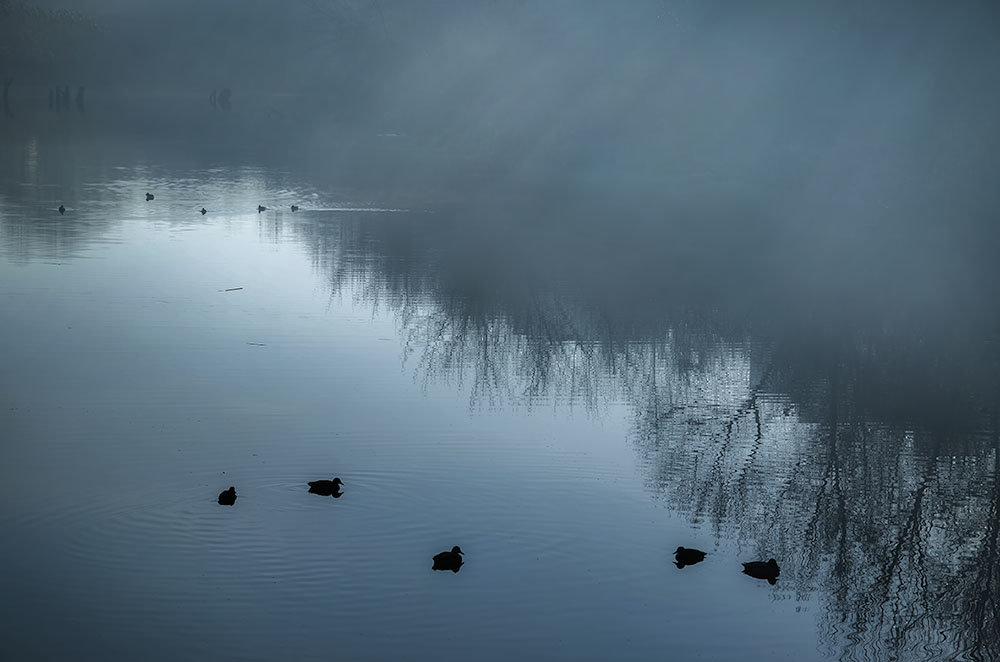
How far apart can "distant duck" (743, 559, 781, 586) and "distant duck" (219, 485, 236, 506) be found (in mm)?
5573

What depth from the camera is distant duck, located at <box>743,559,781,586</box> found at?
548 inches

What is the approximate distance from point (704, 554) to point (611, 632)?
2.21 metres

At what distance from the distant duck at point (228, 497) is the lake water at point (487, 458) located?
28cm

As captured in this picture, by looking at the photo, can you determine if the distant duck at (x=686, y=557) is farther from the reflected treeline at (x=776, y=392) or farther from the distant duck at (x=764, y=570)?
the reflected treeline at (x=776, y=392)

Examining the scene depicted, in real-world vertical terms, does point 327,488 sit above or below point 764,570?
above

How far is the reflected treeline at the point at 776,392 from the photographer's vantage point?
1446cm

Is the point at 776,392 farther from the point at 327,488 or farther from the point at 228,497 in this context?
the point at 228,497

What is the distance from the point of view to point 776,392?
861 inches

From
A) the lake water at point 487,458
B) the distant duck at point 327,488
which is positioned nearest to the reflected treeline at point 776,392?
the lake water at point 487,458

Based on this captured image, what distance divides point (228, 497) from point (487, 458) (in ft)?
12.6

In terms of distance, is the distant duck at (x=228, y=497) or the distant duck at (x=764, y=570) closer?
the distant duck at (x=764, y=570)

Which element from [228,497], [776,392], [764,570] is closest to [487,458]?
[228,497]

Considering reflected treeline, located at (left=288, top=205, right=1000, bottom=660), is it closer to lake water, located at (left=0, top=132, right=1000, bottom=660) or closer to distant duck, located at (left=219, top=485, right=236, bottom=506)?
lake water, located at (left=0, top=132, right=1000, bottom=660)

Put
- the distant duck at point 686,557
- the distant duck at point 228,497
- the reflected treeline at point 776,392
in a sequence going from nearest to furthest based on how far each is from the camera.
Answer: the distant duck at point 686,557 → the reflected treeline at point 776,392 → the distant duck at point 228,497
